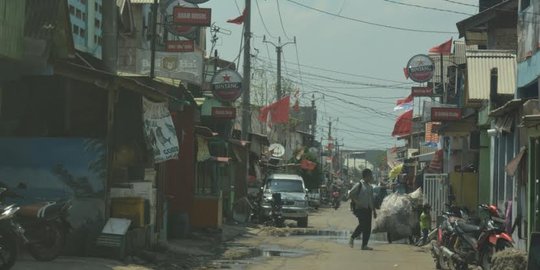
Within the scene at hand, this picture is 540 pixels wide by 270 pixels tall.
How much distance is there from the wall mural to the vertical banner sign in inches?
74.5

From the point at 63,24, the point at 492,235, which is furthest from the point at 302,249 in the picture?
the point at 63,24

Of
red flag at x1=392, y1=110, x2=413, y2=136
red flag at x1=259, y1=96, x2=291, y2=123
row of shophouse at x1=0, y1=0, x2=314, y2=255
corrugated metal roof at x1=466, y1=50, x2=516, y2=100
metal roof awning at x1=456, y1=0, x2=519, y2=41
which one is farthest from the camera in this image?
red flag at x1=259, y1=96, x2=291, y2=123

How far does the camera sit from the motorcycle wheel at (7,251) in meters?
11.0

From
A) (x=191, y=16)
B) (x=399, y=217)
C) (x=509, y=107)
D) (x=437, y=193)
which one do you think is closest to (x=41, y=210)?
(x=509, y=107)

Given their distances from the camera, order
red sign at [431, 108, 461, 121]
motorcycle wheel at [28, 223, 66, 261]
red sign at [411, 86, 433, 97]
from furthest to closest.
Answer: red sign at [411, 86, 433, 97], red sign at [431, 108, 461, 121], motorcycle wheel at [28, 223, 66, 261]

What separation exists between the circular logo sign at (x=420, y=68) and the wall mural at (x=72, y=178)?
60.1ft

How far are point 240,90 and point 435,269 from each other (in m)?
14.8

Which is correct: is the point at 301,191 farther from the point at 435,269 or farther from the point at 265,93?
the point at 265,93

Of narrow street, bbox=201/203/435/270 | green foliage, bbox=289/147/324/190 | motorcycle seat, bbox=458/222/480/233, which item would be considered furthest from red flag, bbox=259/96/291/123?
motorcycle seat, bbox=458/222/480/233

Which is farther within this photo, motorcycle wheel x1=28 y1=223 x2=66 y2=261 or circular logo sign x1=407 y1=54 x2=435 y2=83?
circular logo sign x1=407 y1=54 x2=435 y2=83

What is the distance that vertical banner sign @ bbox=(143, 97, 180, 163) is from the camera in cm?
1580

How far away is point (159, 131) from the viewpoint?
643 inches

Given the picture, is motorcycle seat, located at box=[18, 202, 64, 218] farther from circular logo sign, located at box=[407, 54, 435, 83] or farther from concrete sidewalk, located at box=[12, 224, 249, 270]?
circular logo sign, located at box=[407, 54, 435, 83]

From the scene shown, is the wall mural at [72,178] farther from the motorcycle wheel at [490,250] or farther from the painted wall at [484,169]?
the painted wall at [484,169]
